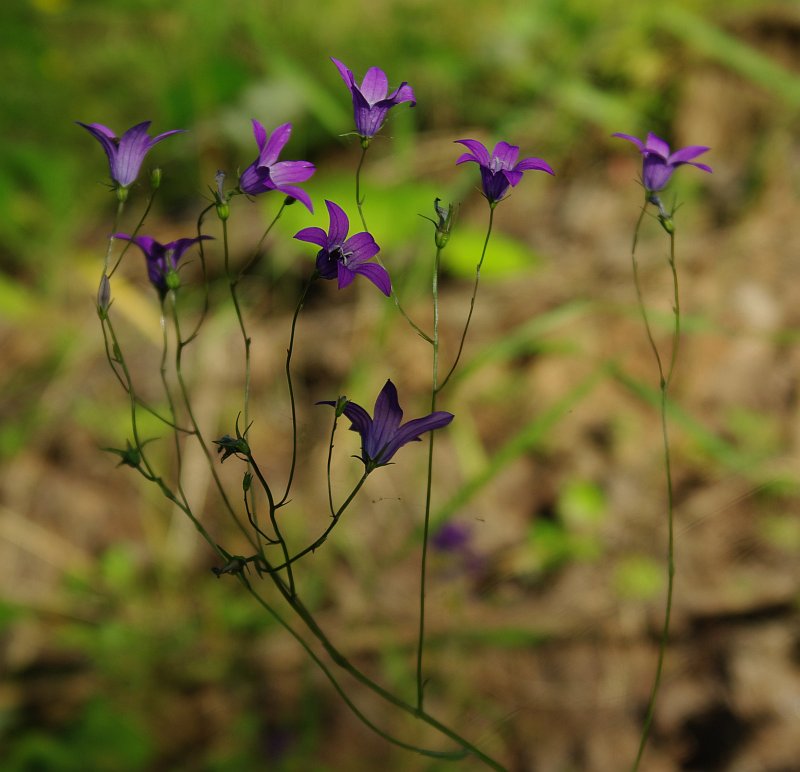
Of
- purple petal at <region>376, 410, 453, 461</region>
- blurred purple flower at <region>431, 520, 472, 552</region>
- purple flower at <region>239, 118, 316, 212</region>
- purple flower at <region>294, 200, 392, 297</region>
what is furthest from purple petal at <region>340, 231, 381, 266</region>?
blurred purple flower at <region>431, 520, 472, 552</region>

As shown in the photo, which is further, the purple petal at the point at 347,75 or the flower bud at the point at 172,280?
the flower bud at the point at 172,280

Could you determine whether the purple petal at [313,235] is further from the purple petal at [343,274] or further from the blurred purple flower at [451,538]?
the blurred purple flower at [451,538]

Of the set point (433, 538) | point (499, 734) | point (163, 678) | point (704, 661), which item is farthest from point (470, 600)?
point (163, 678)

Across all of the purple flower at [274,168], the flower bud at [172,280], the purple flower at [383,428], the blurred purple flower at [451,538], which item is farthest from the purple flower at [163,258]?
the blurred purple flower at [451,538]

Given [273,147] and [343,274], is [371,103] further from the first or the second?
[343,274]

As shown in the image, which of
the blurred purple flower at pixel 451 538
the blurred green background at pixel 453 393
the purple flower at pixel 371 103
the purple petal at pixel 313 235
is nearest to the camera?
the purple petal at pixel 313 235

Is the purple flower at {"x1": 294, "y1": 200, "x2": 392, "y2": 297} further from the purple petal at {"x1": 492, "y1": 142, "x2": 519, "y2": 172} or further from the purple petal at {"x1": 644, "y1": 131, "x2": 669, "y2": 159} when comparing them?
the purple petal at {"x1": 644, "y1": 131, "x2": 669, "y2": 159}
